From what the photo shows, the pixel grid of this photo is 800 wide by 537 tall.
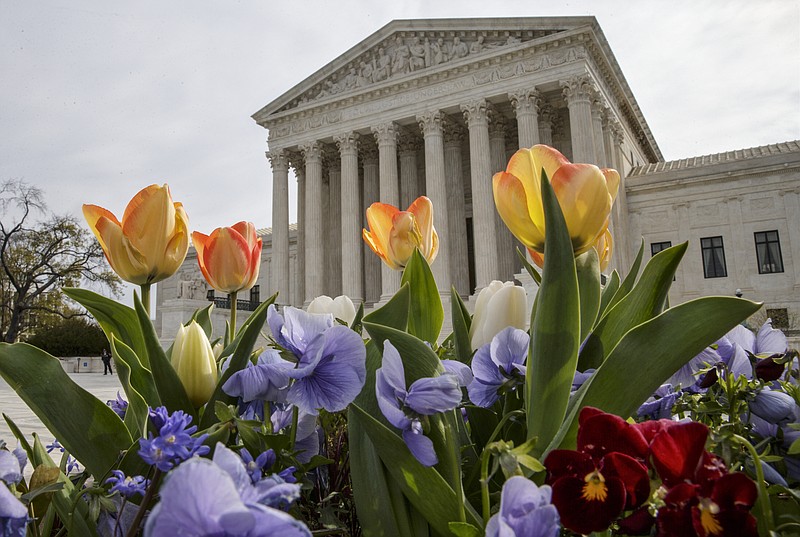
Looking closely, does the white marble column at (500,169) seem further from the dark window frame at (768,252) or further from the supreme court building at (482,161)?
the dark window frame at (768,252)

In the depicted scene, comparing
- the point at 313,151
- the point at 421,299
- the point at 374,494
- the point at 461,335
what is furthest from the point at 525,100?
the point at 374,494

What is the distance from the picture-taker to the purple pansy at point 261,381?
970 millimetres

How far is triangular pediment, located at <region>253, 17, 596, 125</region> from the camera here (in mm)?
23797

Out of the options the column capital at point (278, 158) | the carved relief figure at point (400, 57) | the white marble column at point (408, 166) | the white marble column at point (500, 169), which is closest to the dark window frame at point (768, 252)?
the white marble column at point (500, 169)

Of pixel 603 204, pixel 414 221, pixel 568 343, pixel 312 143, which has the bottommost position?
pixel 568 343

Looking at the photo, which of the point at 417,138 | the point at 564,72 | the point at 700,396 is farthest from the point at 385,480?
the point at 417,138

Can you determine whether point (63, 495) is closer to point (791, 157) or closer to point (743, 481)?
point (743, 481)

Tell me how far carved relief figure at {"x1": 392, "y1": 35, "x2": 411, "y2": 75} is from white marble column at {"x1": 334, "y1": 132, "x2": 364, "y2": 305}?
11.8 ft

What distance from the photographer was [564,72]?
2245cm

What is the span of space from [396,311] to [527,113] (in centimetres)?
2310

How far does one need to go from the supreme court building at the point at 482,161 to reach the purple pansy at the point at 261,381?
2083cm

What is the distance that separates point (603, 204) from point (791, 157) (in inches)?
1102

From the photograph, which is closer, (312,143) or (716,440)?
(716,440)

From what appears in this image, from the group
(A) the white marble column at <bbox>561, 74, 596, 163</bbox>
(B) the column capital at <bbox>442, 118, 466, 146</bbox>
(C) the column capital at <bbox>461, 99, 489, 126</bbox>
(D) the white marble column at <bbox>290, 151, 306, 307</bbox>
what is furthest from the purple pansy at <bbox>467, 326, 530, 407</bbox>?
(D) the white marble column at <bbox>290, 151, 306, 307</bbox>
